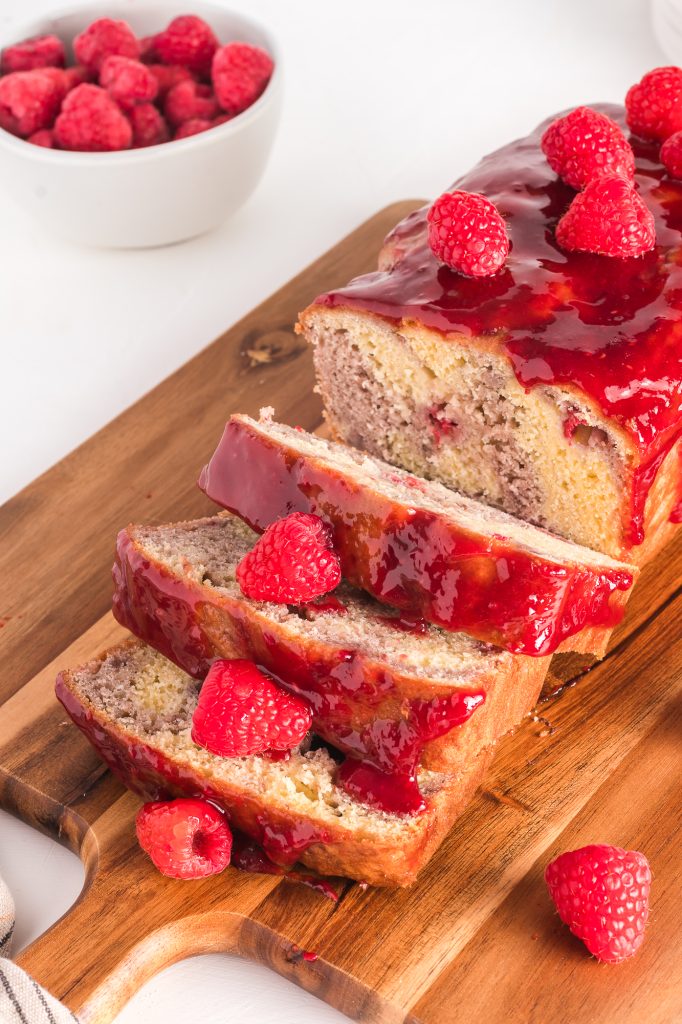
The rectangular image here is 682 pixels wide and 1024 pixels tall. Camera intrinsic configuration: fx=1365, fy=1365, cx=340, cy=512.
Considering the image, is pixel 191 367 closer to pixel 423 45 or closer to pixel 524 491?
pixel 524 491

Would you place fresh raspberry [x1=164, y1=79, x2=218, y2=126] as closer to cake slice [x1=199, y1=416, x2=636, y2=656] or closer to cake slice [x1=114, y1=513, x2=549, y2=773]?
cake slice [x1=199, y1=416, x2=636, y2=656]

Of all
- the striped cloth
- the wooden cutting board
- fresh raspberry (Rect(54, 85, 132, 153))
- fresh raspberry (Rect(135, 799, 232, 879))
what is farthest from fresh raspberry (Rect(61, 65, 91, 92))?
the striped cloth

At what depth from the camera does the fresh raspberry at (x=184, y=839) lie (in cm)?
368

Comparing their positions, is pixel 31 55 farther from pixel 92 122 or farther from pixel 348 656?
pixel 348 656

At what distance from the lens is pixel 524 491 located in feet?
A: 14.3

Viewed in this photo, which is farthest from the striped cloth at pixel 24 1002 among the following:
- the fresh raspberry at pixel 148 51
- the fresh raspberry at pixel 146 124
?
the fresh raspberry at pixel 148 51

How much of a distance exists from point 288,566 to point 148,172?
8.14ft

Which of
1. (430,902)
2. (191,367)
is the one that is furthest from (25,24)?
(430,902)

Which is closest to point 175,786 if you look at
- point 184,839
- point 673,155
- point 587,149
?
point 184,839

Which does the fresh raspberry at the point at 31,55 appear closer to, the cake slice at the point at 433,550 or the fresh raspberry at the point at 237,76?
the fresh raspberry at the point at 237,76

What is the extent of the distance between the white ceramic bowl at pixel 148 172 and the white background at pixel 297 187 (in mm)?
260

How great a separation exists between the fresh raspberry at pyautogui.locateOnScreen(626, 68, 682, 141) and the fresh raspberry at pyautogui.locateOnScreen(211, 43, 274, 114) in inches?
67.4

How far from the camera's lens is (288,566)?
381cm

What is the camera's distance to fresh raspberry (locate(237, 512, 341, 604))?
381cm
